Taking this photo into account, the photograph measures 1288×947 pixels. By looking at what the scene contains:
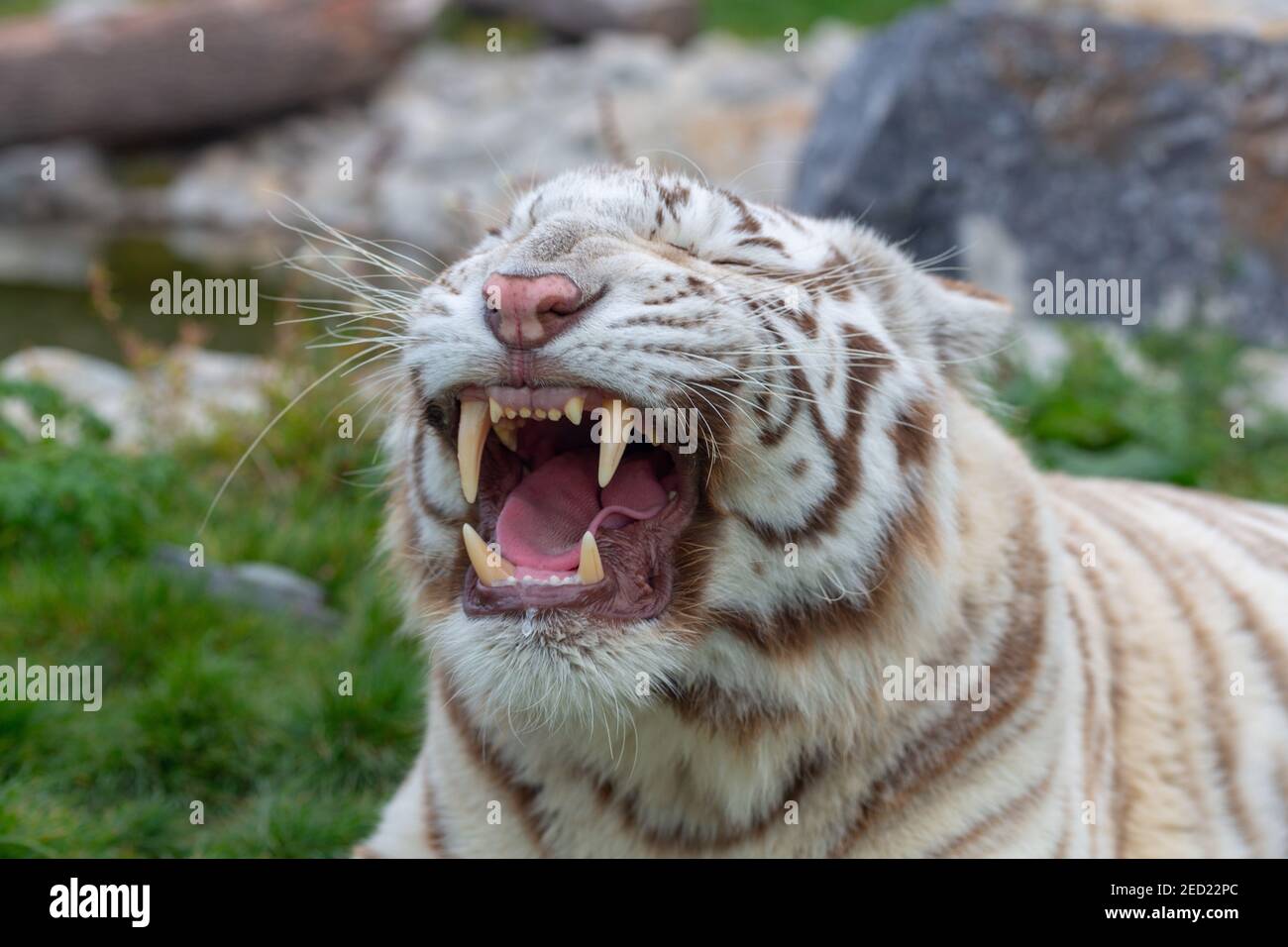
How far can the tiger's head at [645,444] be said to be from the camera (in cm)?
190

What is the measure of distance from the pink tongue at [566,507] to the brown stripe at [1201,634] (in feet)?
3.83

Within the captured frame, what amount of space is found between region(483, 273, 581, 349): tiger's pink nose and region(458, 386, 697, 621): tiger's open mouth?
8cm

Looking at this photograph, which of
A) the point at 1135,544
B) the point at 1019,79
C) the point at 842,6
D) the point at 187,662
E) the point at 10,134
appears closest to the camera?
the point at 1135,544

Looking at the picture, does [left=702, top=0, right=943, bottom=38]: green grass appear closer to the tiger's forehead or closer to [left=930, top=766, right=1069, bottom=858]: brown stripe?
the tiger's forehead

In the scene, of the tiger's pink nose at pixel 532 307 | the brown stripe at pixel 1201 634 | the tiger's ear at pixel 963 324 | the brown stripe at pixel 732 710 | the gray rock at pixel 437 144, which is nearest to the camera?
the tiger's pink nose at pixel 532 307

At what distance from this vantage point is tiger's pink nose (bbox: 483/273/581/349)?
1854mm

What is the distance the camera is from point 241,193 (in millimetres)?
11461

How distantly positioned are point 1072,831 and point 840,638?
1.57 feet

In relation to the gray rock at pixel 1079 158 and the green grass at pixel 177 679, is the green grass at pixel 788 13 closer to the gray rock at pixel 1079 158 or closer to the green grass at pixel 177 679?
the gray rock at pixel 1079 158

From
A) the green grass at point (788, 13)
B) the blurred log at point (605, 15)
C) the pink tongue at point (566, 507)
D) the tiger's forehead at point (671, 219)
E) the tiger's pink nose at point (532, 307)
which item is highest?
the green grass at point (788, 13)

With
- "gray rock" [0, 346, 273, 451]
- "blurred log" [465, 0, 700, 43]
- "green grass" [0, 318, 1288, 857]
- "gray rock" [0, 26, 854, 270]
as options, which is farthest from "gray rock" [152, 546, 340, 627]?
"blurred log" [465, 0, 700, 43]

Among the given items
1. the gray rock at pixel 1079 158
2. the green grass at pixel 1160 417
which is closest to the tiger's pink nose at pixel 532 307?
the green grass at pixel 1160 417
